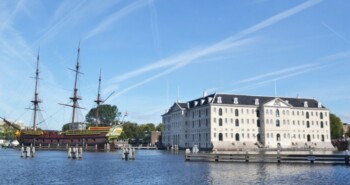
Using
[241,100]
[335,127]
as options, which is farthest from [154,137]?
[335,127]

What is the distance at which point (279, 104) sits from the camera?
12050 centimetres

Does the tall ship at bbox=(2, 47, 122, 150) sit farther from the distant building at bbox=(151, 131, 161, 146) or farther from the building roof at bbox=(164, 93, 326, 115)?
the distant building at bbox=(151, 131, 161, 146)

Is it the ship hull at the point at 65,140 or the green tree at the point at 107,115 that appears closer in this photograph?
the ship hull at the point at 65,140

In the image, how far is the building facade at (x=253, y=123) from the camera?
115 m

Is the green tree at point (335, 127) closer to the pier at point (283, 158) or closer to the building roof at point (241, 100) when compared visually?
the building roof at point (241, 100)

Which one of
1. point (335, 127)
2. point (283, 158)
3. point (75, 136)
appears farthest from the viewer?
point (335, 127)

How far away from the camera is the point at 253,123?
119m

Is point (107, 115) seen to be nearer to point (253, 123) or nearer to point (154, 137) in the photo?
point (154, 137)

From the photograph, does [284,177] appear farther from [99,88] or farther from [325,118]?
[99,88]

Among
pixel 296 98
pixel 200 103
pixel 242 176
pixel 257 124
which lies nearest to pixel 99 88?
pixel 200 103

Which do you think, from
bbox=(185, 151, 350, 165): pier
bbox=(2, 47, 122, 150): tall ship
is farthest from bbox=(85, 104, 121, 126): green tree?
bbox=(185, 151, 350, 165): pier

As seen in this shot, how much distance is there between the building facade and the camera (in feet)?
377

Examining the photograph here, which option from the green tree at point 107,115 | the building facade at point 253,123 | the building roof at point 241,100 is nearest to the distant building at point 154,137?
the green tree at point 107,115

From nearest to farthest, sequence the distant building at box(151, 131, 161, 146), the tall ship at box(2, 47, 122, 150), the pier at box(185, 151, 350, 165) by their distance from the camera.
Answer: the pier at box(185, 151, 350, 165) < the tall ship at box(2, 47, 122, 150) < the distant building at box(151, 131, 161, 146)
